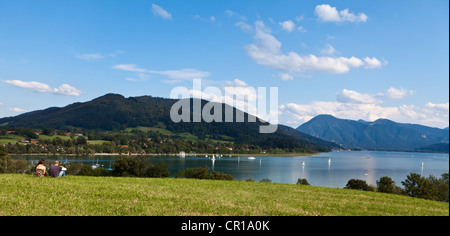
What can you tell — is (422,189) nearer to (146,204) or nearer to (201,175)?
(201,175)

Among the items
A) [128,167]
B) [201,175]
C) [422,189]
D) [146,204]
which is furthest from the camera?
[128,167]

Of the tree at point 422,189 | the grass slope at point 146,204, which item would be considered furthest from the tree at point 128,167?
the tree at point 422,189

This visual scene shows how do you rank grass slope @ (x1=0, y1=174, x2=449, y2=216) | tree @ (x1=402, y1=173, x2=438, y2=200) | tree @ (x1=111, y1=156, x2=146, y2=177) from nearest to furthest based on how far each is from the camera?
grass slope @ (x1=0, y1=174, x2=449, y2=216) < tree @ (x1=402, y1=173, x2=438, y2=200) < tree @ (x1=111, y1=156, x2=146, y2=177)

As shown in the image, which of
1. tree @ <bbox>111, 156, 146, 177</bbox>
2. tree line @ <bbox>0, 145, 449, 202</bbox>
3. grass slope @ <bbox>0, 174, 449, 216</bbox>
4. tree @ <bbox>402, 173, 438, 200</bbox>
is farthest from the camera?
tree @ <bbox>111, 156, 146, 177</bbox>

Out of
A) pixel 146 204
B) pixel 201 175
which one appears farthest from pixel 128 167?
pixel 146 204

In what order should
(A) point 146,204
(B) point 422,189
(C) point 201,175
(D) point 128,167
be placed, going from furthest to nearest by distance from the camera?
(D) point 128,167
(C) point 201,175
(B) point 422,189
(A) point 146,204

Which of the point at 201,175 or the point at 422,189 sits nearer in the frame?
the point at 422,189

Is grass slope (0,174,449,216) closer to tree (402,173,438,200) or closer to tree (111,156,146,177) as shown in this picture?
tree (402,173,438,200)

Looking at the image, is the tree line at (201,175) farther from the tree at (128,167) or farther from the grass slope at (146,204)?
the grass slope at (146,204)

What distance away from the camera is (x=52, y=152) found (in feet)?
618

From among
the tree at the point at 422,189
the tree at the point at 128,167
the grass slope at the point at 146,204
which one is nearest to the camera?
the grass slope at the point at 146,204

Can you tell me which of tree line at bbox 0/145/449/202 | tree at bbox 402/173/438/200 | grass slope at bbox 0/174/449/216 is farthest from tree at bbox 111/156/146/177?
tree at bbox 402/173/438/200

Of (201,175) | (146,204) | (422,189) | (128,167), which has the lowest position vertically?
(422,189)
